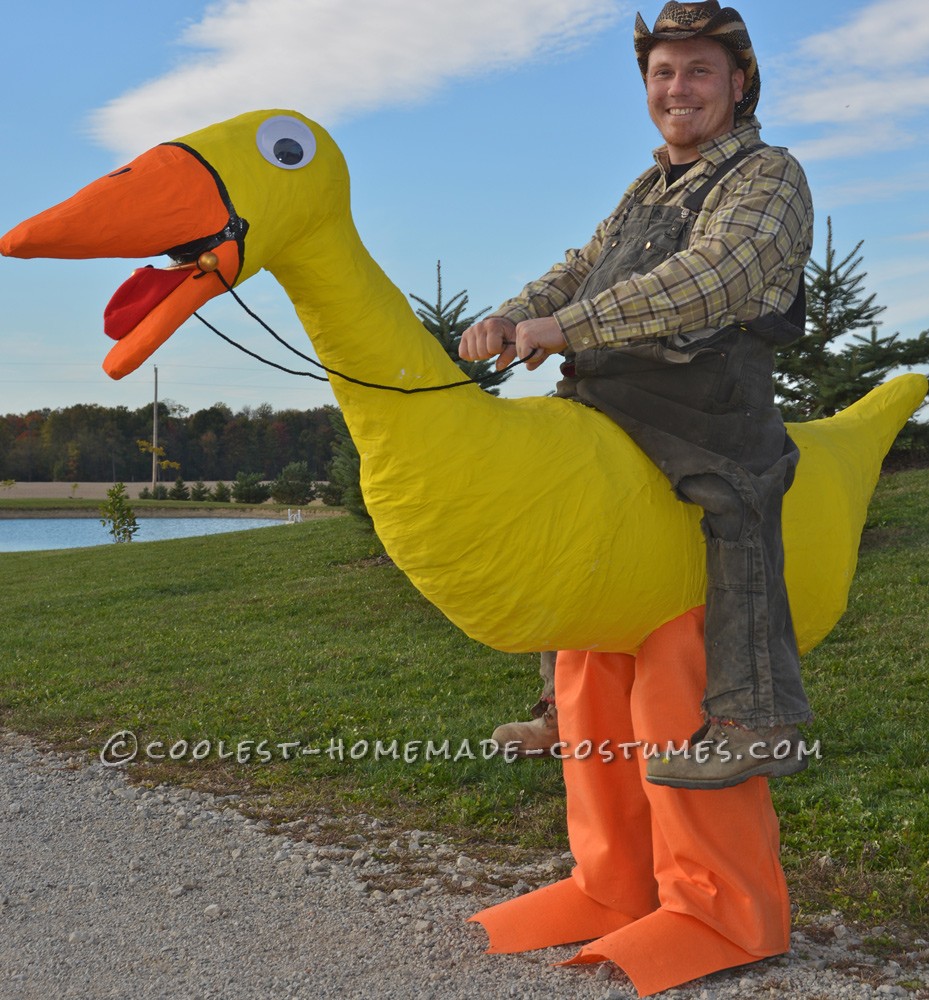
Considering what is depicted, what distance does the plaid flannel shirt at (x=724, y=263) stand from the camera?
248 cm

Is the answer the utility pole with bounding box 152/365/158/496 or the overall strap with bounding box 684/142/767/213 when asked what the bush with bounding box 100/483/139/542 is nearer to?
the utility pole with bounding box 152/365/158/496

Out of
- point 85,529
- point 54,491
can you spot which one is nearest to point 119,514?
point 85,529

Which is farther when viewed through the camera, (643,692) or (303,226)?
(643,692)

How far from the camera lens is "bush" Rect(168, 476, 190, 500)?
39.8 meters

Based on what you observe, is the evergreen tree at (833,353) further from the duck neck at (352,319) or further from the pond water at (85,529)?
the pond water at (85,529)

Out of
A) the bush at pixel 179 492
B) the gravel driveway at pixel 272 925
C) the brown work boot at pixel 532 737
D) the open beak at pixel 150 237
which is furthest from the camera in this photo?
the bush at pixel 179 492

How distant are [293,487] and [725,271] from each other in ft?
113

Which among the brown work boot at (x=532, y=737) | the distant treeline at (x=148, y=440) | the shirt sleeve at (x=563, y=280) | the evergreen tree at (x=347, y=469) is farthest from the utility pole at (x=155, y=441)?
the shirt sleeve at (x=563, y=280)

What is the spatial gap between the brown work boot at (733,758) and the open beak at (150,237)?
5.31 feet

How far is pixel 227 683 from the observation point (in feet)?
25.6

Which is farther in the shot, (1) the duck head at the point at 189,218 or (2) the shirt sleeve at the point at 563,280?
(2) the shirt sleeve at the point at 563,280

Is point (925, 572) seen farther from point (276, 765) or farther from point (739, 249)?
point (739, 249)

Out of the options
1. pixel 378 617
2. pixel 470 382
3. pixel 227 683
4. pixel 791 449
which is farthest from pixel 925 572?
pixel 470 382

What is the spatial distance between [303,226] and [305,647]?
6970 mm
